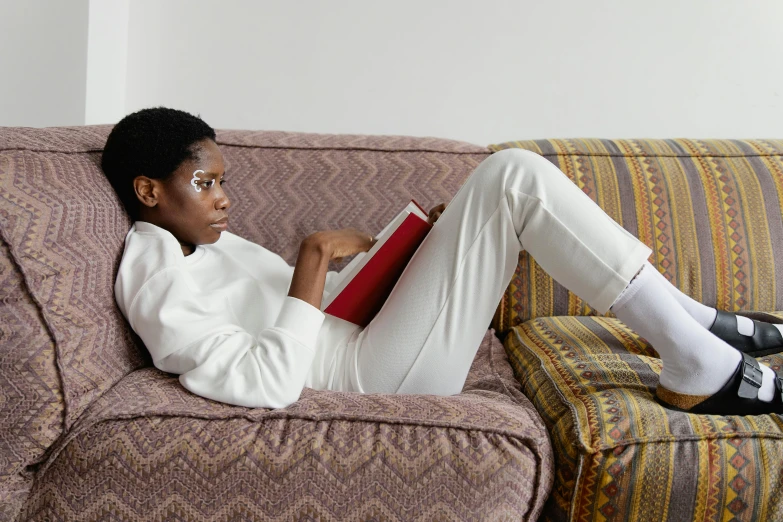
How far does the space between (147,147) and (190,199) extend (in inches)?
4.5

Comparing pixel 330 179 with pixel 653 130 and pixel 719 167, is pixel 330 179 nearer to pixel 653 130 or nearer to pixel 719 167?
pixel 719 167

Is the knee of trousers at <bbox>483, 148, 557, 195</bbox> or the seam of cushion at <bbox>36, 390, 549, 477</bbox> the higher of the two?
the knee of trousers at <bbox>483, 148, 557, 195</bbox>

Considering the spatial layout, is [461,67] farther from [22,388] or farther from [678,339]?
[22,388]

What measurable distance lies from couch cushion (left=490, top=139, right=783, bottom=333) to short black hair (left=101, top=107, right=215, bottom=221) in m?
0.80

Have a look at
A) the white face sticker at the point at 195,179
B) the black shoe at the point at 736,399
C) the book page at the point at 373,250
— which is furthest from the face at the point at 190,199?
the black shoe at the point at 736,399

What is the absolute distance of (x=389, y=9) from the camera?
206 cm

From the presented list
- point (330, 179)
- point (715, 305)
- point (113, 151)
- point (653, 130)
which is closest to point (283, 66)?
point (330, 179)

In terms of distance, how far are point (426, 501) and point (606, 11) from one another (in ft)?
5.43

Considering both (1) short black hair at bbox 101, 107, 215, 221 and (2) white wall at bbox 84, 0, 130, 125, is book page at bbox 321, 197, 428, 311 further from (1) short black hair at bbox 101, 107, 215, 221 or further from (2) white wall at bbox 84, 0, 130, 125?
(2) white wall at bbox 84, 0, 130, 125

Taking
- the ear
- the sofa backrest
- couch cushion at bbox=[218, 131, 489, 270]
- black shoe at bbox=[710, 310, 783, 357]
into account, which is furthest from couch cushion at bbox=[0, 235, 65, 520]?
black shoe at bbox=[710, 310, 783, 357]

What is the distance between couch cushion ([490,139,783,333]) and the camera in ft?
5.25

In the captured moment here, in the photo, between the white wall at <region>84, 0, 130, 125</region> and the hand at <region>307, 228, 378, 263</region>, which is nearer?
the hand at <region>307, 228, 378, 263</region>

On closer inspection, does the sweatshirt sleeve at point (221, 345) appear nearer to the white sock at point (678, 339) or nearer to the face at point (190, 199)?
the face at point (190, 199)

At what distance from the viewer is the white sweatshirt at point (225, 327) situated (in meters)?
1.05
